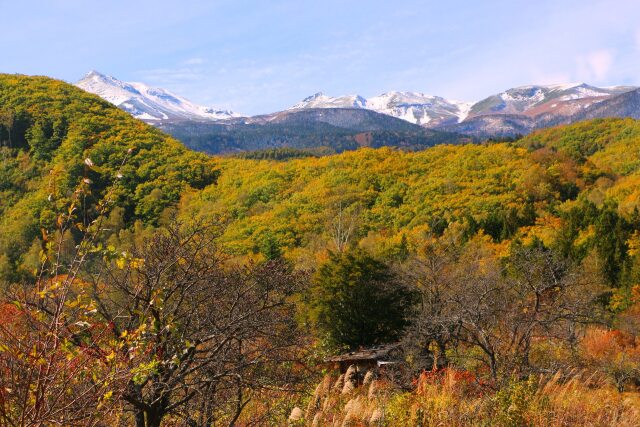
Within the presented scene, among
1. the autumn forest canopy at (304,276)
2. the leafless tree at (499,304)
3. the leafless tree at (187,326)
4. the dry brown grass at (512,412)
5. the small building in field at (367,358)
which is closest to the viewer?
the autumn forest canopy at (304,276)

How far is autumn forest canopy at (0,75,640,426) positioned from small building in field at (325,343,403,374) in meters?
→ 0.93

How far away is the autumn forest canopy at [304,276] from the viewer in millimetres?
3945

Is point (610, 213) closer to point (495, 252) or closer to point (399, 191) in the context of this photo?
point (495, 252)

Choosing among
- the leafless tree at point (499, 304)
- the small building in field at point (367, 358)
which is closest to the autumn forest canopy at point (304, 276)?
the leafless tree at point (499, 304)

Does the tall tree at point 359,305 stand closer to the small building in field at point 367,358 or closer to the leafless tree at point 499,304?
the small building in field at point 367,358

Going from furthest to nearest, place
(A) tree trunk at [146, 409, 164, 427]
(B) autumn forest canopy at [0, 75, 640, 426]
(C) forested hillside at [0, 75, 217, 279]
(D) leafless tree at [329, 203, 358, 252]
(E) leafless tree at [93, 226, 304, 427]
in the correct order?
(C) forested hillside at [0, 75, 217, 279]
(D) leafless tree at [329, 203, 358, 252]
(A) tree trunk at [146, 409, 164, 427]
(E) leafless tree at [93, 226, 304, 427]
(B) autumn forest canopy at [0, 75, 640, 426]

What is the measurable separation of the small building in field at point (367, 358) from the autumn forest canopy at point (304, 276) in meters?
0.93

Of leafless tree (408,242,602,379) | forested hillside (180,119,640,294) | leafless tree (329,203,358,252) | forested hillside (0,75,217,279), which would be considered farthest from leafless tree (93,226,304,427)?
forested hillside (0,75,217,279)

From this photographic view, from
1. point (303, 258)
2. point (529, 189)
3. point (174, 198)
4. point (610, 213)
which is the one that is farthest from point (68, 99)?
point (610, 213)

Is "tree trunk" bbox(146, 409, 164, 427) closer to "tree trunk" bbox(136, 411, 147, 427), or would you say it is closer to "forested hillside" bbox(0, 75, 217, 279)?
"tree trunk" bbox(136, 411, 147, 427)

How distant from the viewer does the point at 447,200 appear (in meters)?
44.9

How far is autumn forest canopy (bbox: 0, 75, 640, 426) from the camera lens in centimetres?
395

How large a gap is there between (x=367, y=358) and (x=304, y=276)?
361 inches

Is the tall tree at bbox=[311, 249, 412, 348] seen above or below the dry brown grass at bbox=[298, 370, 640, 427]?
below
